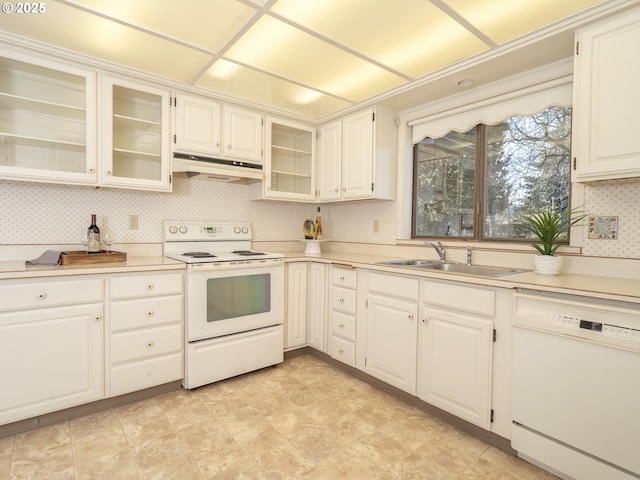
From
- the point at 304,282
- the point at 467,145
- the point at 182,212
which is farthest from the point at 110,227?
the point at 467,145

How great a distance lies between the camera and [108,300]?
2117mm

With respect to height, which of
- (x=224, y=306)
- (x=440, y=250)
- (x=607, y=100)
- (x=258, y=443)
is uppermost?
(x=607, y=100)

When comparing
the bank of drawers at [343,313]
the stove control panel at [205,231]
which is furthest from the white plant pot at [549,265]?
the stove control panel at [205,231]

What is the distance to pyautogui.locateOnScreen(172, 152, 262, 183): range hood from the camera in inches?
104

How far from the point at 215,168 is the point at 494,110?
87.5 inches

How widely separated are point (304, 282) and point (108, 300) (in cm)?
154

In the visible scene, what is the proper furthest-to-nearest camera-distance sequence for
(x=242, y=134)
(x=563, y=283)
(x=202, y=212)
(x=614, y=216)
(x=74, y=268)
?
(x=202, y=212), (x=242, y=134), (x=74, y=268), (x=614, y=216), (x=563, y=283)

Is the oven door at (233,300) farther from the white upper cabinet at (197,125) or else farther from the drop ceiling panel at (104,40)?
the drop ceiling panel at (104,40)

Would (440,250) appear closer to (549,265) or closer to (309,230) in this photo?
(549,265)

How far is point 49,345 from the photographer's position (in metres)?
1.93

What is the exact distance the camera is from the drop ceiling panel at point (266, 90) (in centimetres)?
246

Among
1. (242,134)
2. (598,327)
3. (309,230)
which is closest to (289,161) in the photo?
(242,134)

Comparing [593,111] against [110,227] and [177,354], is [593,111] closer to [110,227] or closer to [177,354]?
[177,354]

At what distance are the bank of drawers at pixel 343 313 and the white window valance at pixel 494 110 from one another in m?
1.42
